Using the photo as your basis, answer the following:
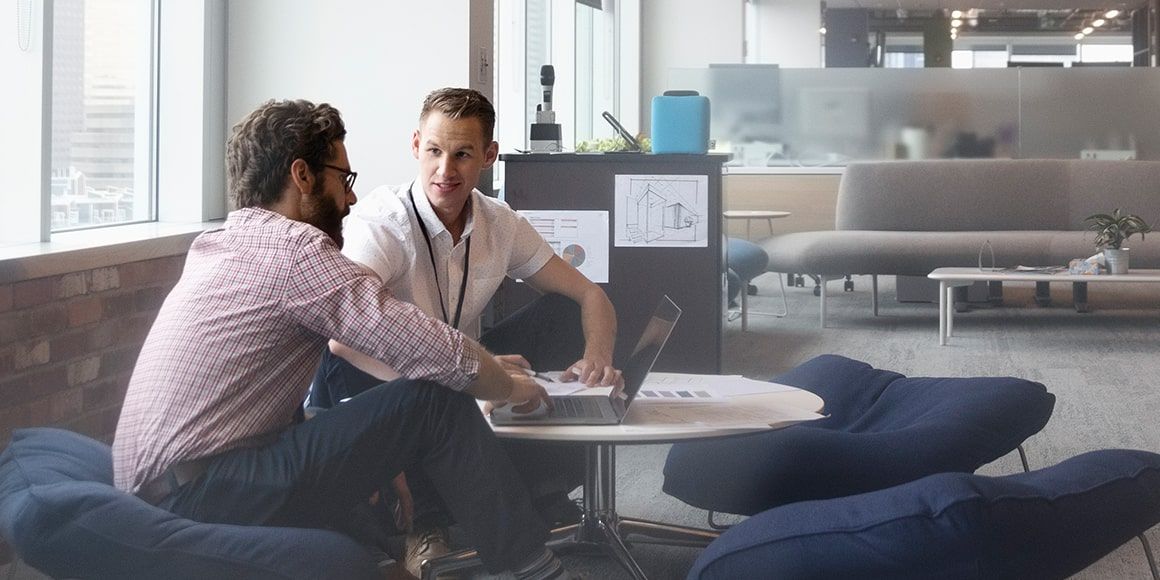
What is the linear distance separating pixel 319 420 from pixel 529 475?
1047 millimetres

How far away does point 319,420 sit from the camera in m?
2.27

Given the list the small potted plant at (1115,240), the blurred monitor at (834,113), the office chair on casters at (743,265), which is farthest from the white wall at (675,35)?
the small potted plant at (1115,240)

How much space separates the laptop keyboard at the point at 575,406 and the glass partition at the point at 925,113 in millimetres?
8126

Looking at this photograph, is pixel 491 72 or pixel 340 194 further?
pixel 491 72

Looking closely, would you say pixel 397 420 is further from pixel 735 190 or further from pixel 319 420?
pixel 735 190

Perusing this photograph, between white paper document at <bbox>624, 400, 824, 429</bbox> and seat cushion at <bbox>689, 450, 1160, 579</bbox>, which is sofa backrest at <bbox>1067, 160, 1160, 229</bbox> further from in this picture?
seat cushion at <bbox>689, 450, 1160, 579</bbox>

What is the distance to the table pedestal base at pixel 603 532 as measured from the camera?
120 inches

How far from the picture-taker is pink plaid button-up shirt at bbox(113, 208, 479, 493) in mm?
2229

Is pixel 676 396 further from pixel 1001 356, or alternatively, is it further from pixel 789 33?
pixel 789 33

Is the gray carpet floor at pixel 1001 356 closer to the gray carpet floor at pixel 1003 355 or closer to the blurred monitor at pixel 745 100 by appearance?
the gray carpet floor at pixel 1003 355

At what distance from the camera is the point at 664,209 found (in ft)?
16.0

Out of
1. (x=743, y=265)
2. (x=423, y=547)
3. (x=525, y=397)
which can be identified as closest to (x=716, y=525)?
(x=423, y=547)

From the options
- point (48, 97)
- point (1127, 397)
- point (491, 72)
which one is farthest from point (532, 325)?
point (1127, 397)

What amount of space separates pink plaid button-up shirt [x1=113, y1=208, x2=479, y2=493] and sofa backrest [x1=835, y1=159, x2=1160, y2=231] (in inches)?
293
